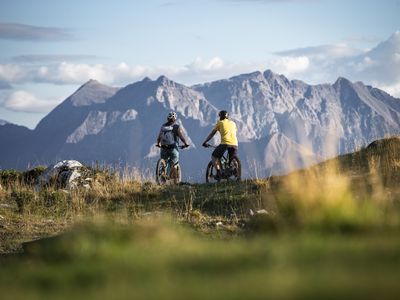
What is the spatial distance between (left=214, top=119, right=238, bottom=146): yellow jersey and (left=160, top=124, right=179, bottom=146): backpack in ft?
4.94

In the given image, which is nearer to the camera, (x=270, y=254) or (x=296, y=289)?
(x=296, y=289)

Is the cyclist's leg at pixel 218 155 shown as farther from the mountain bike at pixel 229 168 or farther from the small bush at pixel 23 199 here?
the small bush at pixel 23 199

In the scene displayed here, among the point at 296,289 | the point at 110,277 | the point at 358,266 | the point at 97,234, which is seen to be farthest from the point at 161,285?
the point at 97,234

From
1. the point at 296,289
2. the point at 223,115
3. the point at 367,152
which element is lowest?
the point at 296,289

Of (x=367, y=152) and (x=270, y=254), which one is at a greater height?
(x=367, y=152)

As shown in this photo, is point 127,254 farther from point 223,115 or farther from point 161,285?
point 223,115

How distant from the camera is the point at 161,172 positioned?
22.1m

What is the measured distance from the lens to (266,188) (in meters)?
18.0

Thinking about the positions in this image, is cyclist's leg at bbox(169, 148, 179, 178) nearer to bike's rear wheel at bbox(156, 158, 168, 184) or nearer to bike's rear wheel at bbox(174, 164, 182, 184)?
bike's rear wheel at bbox(174, 164, 182, 184)

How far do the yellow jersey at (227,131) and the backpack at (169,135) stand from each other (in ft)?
4.94

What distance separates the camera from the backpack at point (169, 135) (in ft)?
71.8

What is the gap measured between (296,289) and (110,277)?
152cm

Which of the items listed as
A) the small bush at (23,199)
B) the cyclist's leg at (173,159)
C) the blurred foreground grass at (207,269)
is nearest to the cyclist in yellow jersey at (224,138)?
the cyclist's leg at (173,159)

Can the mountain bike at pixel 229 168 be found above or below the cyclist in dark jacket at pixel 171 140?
below
